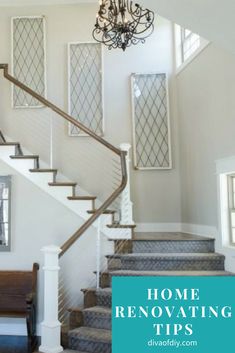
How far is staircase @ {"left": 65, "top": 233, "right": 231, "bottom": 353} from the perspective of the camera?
3.86m

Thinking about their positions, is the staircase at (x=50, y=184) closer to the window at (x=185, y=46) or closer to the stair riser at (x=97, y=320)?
the stair riser at (x=97, y=320)

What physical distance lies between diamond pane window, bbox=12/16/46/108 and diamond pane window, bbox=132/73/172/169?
1.67 meters

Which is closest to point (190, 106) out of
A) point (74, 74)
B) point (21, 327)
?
point (74, 74)

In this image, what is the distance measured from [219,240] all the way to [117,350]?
3.38m

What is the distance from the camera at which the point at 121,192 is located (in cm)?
471

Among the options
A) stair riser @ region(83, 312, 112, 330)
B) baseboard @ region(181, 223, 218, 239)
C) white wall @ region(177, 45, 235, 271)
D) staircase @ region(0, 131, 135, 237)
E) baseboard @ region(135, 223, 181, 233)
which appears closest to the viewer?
stair riser @ region(83, 312, 112, 330)

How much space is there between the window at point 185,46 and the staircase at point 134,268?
108 inches

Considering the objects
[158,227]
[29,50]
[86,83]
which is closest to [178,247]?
[158,227]

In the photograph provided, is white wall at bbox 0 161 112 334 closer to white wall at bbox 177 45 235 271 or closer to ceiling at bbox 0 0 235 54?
white wall at bbox 177 45 235 271

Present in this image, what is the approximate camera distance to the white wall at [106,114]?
6227 mm

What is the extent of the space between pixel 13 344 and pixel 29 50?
15.3 feet

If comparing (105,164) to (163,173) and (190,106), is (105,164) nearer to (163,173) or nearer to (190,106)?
(163,173)

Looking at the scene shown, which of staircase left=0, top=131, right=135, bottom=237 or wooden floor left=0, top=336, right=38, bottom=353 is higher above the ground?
staircase left=0, top=131, right=135, bottom=237

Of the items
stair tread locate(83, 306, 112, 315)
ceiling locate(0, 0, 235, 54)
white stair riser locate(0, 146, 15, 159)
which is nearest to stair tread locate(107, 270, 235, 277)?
stair tread locate(83, 306, 112, 315)
